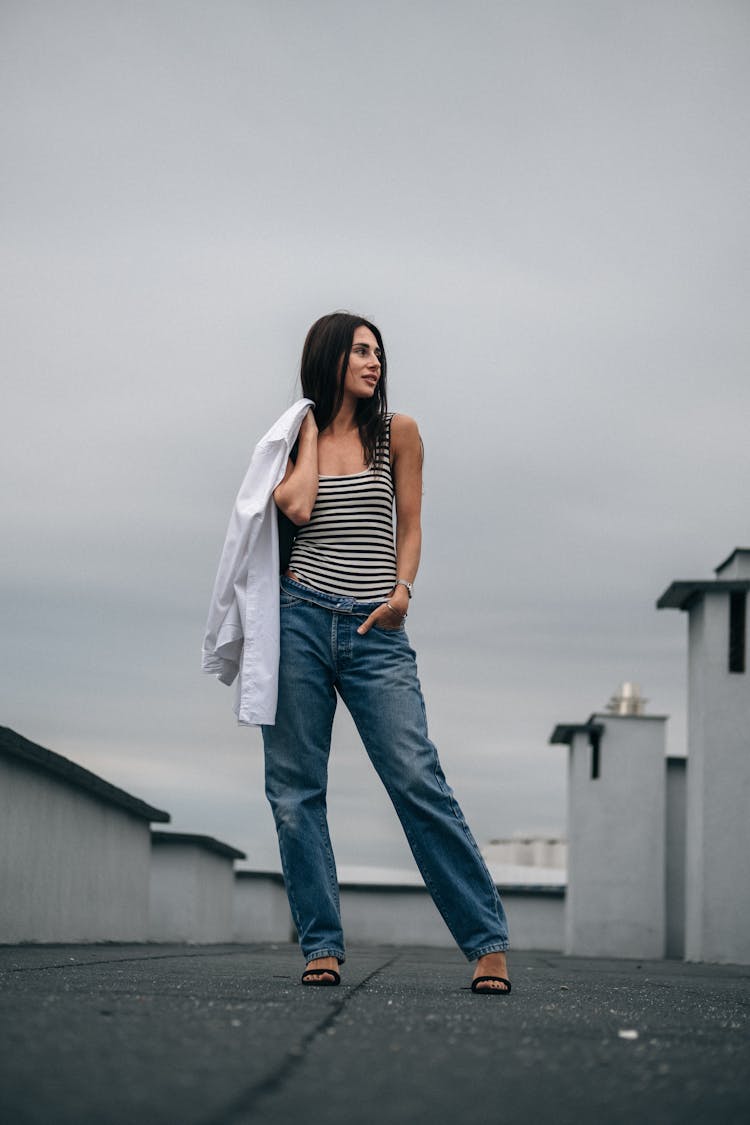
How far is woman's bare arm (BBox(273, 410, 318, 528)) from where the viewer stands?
380 cm

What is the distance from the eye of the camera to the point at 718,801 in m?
13.6

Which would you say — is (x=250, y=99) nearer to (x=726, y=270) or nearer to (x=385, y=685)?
(x=726, y=270)

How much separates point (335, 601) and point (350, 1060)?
195 cm

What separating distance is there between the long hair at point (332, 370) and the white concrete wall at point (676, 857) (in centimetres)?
1766

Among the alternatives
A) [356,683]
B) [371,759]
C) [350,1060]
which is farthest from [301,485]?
[350,1060]

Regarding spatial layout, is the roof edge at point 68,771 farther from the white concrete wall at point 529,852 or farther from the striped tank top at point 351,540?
the white concrete wall at point 529,852

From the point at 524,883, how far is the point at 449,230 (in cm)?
2377

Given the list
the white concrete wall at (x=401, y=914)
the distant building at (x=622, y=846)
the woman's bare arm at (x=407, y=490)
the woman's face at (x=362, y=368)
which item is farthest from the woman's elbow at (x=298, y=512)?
the white concrete wall at (x=401, y=914)

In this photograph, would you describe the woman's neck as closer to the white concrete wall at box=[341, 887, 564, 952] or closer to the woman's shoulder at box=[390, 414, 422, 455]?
the woman's shoulder at box=[390, 414, 422, 455]

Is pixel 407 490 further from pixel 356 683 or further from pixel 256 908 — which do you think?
pixel 256 908

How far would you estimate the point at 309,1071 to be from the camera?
181 centimetres

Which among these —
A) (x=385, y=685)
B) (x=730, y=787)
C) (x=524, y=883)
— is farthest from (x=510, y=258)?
(x=524, y=883)

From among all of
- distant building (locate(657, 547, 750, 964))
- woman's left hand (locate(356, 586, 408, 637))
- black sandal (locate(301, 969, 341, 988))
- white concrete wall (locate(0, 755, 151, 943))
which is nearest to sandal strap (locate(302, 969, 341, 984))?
black sandal (locate(301, 969, 341, 988))

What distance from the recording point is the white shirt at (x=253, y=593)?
3.70 meters
